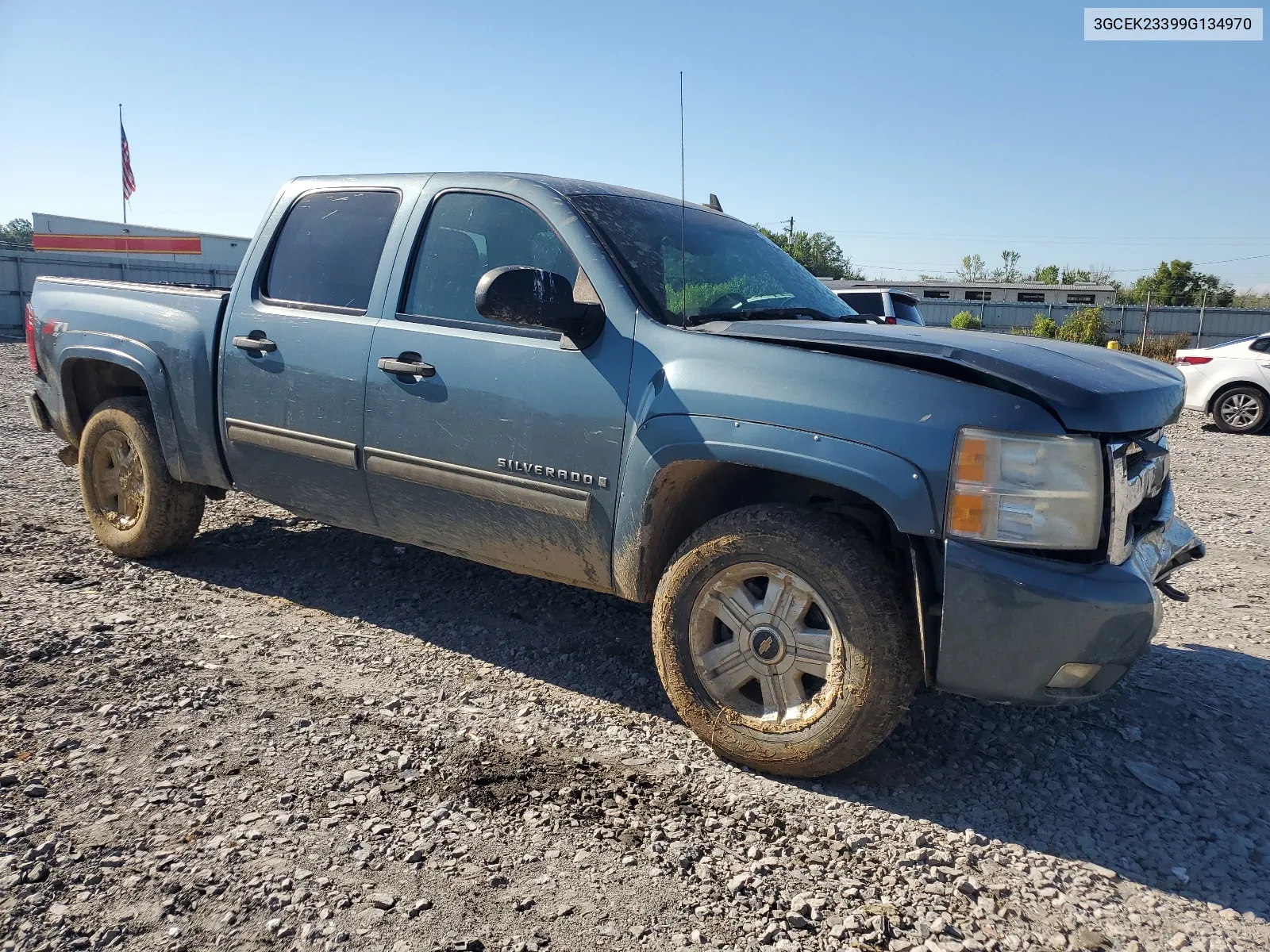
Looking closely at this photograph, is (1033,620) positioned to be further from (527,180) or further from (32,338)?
(32,338)

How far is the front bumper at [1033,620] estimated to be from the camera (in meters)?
2.51

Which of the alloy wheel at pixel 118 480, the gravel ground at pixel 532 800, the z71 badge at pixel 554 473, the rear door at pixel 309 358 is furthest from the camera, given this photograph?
the alloy wheel at pixel 118 480

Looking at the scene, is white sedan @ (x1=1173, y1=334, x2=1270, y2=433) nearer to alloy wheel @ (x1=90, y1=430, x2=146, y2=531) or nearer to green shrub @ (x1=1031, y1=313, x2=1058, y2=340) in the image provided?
alloy wheel @ (x1=90, y1=430, x2=146, y2=531)

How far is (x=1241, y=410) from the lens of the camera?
1200 cm

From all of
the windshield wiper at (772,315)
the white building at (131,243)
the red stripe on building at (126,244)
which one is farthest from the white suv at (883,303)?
the red stripe on building at (126,244)

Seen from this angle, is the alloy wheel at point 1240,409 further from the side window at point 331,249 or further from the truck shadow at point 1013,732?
the side window at point 331,249

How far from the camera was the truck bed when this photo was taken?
14.1ft

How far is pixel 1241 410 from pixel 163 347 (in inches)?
500

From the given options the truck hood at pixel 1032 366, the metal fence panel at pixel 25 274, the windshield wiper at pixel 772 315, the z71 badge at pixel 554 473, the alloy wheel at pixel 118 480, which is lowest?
the alloy wheel at pixel 118 480

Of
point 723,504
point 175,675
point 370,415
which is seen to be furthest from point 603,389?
point 175,675

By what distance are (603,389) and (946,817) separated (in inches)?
68.5

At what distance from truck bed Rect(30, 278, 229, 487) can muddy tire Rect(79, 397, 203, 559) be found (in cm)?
19

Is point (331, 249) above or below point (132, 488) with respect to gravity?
above

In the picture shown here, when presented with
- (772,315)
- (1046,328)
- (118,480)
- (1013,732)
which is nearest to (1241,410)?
(1013,732)
